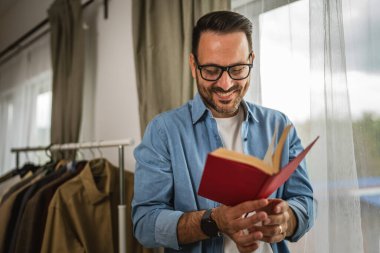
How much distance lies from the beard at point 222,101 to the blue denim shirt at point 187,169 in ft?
0.13

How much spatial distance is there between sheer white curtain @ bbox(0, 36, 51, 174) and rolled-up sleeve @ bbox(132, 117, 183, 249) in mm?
1668

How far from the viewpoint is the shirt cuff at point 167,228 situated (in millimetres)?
760

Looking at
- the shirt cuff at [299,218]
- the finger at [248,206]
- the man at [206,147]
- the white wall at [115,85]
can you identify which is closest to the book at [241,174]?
the finger at [248,206]

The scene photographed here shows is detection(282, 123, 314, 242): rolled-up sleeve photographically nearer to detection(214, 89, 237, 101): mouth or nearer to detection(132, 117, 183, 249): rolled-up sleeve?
detection(214, 89, 237, 101): mouth

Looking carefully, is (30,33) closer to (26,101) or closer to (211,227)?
(26,101)

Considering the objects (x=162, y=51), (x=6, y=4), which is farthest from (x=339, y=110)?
(x=6, y=4)

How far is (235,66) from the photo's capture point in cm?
80

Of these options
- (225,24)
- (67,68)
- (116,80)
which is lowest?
(225,24)

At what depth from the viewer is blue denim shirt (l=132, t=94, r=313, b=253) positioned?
2.70 feet

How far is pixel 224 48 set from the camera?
796 mm

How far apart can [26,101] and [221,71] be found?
7.90 feet

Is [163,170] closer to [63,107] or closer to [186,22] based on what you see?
[186,22]

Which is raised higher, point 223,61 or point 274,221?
point 223,61

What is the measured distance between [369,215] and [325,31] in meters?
0.51
